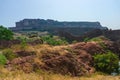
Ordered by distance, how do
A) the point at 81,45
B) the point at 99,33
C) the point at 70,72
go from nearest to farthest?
the point at 70,72
the point at 81,45
the point at 99,33

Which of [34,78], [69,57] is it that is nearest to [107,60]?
[69,57]

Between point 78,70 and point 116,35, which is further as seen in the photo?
point 116,35

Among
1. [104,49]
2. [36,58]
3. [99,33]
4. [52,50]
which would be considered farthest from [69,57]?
[99,33]

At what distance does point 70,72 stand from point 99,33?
4419 inches

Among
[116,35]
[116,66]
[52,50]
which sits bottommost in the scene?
[116,35]

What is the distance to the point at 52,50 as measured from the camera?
31812 millimetres

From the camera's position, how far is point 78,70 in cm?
2991

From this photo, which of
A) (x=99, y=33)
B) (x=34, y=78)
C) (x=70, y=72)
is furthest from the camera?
(x=99, y=33)

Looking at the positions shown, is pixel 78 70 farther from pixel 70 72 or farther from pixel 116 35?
pixel 116 35

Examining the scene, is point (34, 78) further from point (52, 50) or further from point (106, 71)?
point (106, 71)

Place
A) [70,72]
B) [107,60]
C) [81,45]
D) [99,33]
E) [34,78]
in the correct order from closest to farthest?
[34,78] < [70,72] < [107,60] < [81,45] < [99,33]

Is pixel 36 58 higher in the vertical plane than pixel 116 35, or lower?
higher

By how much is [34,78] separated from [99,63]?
1907 centimetres

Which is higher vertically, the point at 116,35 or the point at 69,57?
the point at 69,57
